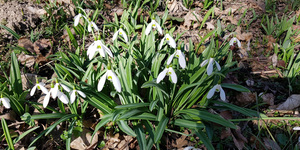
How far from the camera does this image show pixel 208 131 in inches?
61.1

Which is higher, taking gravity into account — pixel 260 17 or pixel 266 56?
pixel 260 17

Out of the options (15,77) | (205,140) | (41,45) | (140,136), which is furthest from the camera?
(41,45)

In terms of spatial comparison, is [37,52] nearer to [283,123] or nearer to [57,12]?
[57,12]

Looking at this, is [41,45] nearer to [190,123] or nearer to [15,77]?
[15,77]

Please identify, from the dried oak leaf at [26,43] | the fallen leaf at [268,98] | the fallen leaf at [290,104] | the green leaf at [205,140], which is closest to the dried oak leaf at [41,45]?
the dried oak leaf at [26,43]

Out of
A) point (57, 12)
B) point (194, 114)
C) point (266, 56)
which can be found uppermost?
point (57, 12)

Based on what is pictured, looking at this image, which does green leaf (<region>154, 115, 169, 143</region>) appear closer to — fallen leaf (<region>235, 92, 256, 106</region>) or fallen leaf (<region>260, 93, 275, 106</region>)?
fallen leaf (<region>235, 92, 256, 106</region>)

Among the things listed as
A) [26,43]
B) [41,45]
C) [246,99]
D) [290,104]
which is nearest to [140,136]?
[246,99]

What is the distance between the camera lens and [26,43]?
270 cm

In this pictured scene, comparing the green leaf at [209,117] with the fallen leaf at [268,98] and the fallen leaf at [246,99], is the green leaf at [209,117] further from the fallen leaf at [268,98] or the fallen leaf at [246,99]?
the fallen leaf at [268,98]

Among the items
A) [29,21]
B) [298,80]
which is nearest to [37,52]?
[29,21]

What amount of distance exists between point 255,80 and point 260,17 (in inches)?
58.6

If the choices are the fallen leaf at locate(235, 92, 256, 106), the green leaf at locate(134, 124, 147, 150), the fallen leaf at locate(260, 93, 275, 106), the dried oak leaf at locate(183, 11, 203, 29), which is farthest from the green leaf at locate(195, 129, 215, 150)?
the dried oak leaf at locate(183, 11, 203, 29)

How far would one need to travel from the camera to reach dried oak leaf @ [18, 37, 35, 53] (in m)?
2.63
